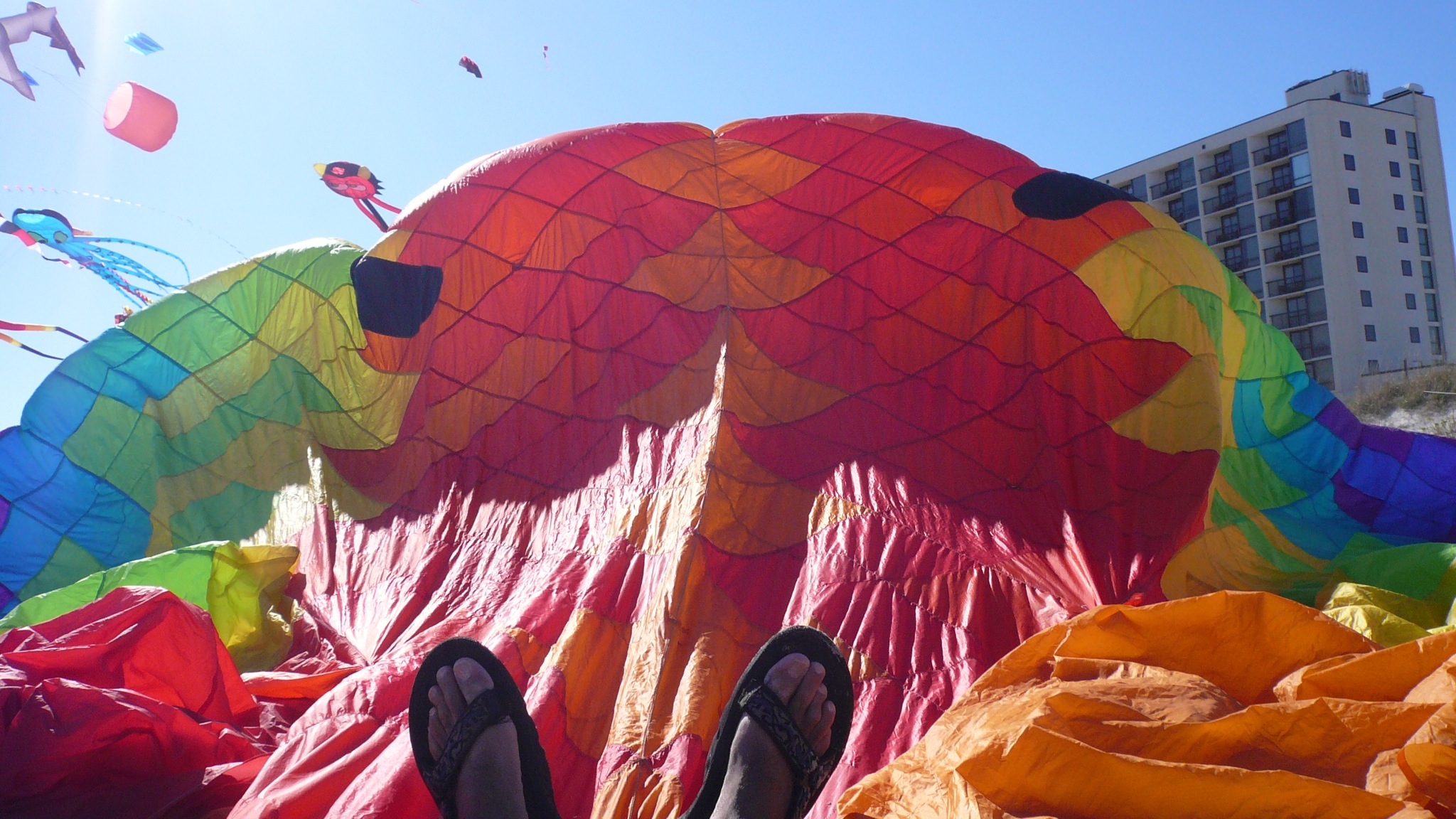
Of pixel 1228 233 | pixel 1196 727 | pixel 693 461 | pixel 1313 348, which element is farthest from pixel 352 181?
pixel 1228 233

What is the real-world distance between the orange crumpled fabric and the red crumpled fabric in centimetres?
98

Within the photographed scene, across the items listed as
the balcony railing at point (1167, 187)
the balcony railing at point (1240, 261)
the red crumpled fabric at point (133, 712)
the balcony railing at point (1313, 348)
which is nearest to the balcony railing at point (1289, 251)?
the balcony railing at point (1240, 261)

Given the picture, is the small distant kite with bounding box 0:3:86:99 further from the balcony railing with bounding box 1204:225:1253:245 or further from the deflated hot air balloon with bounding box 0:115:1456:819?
the balcony railing with bounding box 1204:225:1253:245

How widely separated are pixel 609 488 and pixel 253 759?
836 mm

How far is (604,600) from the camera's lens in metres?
1.73

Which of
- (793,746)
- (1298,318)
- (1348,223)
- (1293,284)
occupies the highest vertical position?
(1348,223)

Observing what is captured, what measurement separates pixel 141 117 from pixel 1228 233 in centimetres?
2268

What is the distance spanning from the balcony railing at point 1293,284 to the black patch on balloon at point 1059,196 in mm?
20435

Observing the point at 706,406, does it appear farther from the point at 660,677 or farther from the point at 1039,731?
the point at 1039,731

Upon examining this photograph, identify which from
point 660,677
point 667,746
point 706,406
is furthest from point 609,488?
point 667,746

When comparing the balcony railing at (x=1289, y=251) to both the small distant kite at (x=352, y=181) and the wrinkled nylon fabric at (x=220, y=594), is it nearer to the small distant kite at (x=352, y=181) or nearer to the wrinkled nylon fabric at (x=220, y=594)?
the small distant kite at (x=352, y=181)

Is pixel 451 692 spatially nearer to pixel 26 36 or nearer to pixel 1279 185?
pixel 26 36

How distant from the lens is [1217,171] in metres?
21.7

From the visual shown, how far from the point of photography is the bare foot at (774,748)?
1123mm
